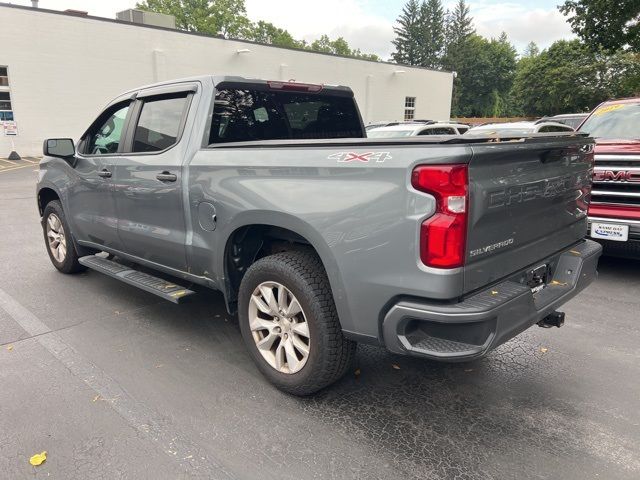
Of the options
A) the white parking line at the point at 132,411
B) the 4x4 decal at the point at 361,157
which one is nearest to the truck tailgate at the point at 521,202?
the 4x4 decal at the point at 361,157

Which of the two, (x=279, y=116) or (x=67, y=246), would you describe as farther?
(x=67, y=246)

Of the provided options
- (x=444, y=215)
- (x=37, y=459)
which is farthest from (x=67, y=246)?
(x=444, y=215)

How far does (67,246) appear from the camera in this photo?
5.39m

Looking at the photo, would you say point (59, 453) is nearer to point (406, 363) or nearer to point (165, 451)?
point (165, 451)

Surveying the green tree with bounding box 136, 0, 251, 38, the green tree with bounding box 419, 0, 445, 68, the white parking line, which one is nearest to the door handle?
the white parking line

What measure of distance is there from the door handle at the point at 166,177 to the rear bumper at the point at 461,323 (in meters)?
1.97

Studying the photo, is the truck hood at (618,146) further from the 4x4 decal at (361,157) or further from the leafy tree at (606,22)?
the leafy tree at (606,22)

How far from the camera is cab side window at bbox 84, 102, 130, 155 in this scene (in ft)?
14.6

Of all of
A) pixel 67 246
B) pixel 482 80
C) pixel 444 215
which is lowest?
pixel 67 246

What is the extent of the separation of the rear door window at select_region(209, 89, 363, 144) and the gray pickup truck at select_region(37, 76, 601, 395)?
1cm

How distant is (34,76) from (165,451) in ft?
73.4

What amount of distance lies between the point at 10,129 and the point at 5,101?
1306 mm

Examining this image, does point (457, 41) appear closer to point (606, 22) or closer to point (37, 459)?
point (606, 22)

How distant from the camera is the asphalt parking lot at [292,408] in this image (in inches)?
99.1
